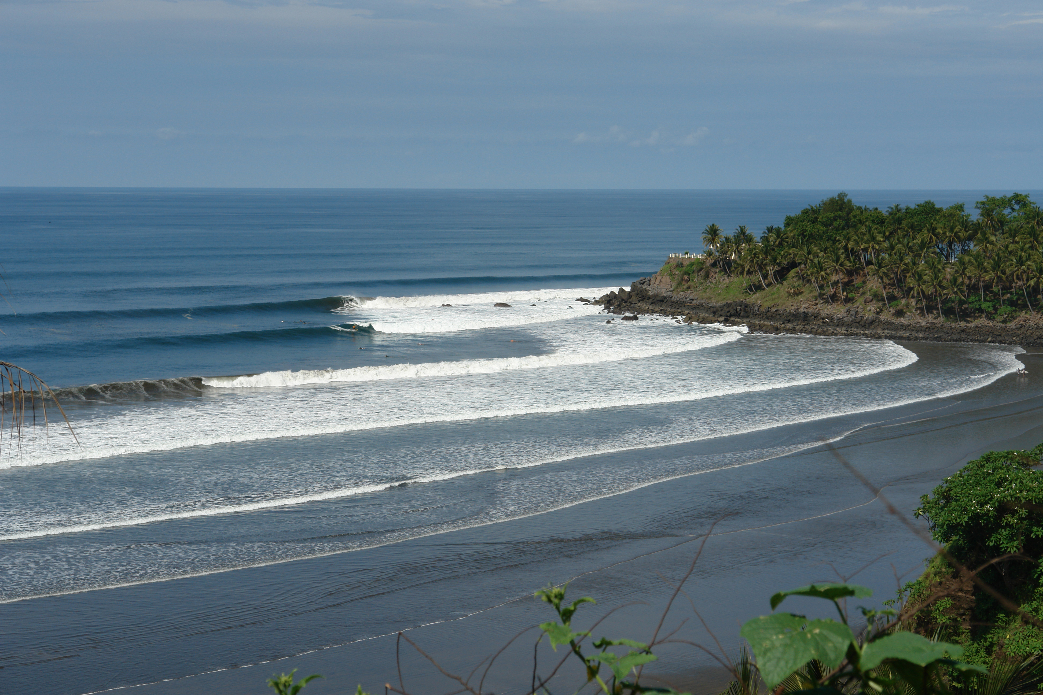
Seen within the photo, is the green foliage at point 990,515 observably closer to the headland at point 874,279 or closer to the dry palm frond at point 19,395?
the dry palm frond at point 19,395

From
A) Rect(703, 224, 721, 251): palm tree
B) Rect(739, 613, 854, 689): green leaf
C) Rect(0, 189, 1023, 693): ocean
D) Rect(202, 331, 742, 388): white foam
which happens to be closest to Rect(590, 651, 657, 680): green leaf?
Rect(739, 613, 854, 689): green leaf

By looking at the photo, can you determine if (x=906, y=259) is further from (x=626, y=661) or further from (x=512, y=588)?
(x=626, y=661)

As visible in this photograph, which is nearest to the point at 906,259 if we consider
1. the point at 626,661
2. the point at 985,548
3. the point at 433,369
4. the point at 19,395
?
the point at 433,369

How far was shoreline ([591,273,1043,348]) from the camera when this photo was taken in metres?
50.7

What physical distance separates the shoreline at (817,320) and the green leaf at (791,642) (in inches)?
2128

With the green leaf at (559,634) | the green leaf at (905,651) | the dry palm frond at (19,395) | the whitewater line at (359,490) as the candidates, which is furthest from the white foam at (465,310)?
the green leaf at (905,651)

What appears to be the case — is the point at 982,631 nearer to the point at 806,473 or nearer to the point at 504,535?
the point at 504,535

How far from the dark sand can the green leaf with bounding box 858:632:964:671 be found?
29.1ft

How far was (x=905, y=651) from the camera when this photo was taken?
80.0 inches

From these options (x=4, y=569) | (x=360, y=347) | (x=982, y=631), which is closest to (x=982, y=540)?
(x=982, y=631)

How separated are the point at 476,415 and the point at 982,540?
1948cm

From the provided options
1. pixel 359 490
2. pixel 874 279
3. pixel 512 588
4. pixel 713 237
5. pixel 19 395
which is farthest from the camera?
pixel 713 237

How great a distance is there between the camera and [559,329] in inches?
2148

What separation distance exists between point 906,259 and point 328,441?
45857 millimetres
